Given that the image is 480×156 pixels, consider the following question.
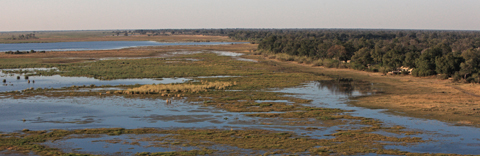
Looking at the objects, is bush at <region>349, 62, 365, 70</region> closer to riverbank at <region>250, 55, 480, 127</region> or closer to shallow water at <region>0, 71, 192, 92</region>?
riverbank at <region>250, 55, 480, 127</region>

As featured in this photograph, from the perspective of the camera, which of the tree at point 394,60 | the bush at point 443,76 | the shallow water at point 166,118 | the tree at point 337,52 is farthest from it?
the tree at point 337,52

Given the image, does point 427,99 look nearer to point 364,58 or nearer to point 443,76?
point 443,76

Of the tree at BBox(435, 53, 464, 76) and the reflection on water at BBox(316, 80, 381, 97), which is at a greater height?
the tree at BBox(435, 53, 464, 76)

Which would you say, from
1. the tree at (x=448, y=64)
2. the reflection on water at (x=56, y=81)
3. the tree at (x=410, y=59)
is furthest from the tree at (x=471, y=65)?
the reflection on water at (x=56, y=81)

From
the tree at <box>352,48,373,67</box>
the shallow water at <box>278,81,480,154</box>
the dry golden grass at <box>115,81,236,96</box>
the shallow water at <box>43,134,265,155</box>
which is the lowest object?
the shallow water at <box>278,81,480,154</box>

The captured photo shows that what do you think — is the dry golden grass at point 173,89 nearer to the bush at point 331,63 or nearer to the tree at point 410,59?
the tree at point 410,59

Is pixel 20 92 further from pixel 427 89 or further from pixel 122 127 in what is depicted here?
pixel 427 89

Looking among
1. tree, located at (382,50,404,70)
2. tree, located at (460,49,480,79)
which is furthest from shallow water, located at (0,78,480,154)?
tree, located at (382,50,404,70)

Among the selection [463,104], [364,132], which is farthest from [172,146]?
Result: [463,104]
